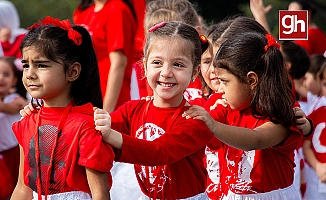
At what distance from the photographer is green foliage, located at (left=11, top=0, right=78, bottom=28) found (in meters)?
18.6

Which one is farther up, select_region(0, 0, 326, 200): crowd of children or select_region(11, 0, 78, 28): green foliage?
select_region(11, 0, 78, 28): green foliage

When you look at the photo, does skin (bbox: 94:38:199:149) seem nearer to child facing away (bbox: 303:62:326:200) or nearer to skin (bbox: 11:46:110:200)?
skin (bbox: 11:46:110:200)

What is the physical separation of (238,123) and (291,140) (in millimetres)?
314

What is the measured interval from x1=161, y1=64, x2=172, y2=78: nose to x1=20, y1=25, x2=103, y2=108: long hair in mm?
347

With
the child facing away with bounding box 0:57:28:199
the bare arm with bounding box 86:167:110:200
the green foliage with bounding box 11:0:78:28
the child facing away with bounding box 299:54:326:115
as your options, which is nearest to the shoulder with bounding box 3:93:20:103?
the child facing away with bounding box 0:57:28:199

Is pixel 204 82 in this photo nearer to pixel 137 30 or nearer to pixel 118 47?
pixel 118 47

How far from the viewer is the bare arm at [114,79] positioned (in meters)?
5.84

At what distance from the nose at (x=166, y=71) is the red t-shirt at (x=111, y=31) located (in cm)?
215

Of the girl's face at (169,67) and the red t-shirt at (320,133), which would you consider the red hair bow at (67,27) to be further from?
the red t-shirt at (320,133)

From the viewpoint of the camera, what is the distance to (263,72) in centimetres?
401

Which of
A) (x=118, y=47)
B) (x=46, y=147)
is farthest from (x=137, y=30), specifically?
(x=46, y=147)

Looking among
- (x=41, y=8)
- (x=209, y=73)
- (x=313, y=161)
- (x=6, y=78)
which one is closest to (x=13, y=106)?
(x=6, y=78)

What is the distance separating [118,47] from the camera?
5848mm

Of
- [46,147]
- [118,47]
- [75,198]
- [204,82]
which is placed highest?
[118,47]
